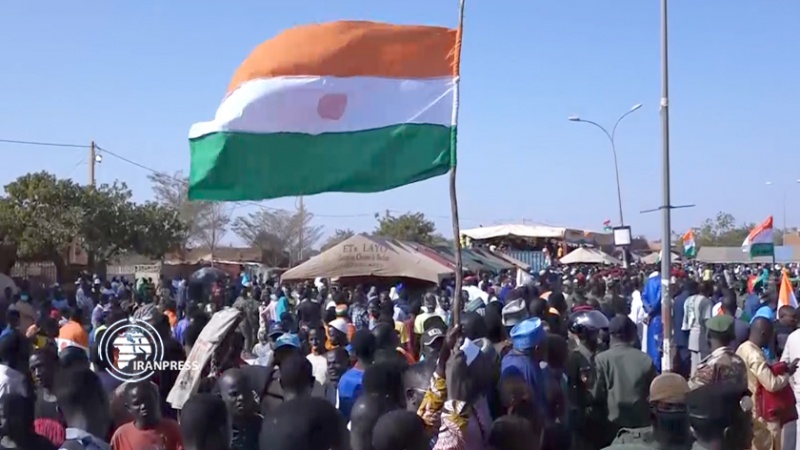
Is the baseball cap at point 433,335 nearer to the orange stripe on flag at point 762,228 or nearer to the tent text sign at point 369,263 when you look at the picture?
the tent text sign at point 369,263

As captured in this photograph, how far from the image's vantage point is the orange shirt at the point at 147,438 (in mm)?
4152

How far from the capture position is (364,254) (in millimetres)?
21703

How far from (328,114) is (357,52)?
50 centimetres

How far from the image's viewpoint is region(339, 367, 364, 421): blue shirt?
219 inches

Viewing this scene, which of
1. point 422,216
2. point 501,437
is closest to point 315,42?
point 501,437

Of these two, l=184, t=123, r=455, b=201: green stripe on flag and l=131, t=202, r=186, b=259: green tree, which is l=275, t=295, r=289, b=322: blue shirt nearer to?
l=184, t=123, r=455, b=201: green stripe on flag

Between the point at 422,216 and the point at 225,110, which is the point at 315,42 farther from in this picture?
the point at 422,216

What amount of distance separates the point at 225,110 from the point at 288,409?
3.44m

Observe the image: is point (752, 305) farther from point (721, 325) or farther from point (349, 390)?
point (349, 390)

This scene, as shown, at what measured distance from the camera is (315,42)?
21.5 ft

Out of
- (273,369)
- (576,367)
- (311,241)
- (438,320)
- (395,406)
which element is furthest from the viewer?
(311,241)

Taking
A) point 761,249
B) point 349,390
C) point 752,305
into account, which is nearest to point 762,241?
point 761,249

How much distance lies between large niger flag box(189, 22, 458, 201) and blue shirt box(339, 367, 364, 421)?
143cm

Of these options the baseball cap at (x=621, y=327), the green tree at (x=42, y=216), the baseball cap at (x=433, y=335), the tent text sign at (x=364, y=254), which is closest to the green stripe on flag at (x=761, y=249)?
the tent text sign at (x=364, y=254)
